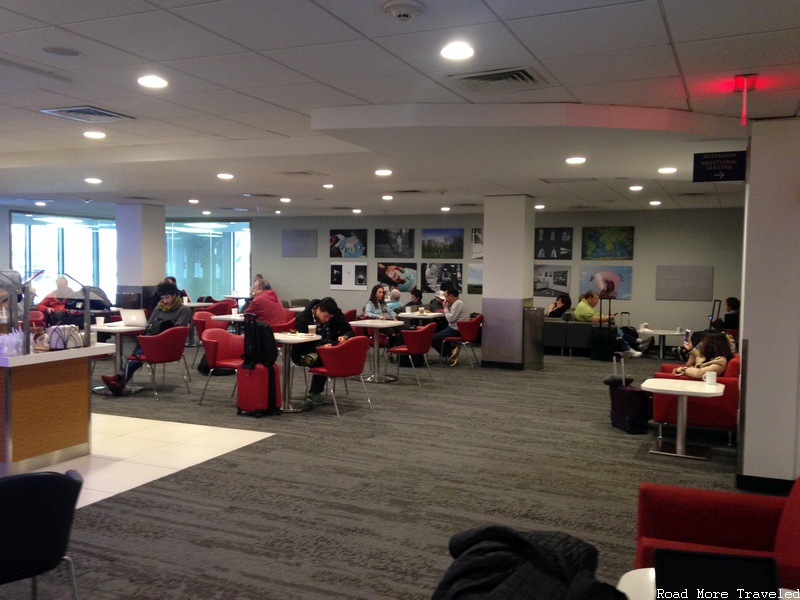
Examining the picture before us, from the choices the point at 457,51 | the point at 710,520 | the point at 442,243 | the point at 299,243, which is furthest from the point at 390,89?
→ the point at 299,243

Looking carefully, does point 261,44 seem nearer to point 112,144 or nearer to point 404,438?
point 404,438

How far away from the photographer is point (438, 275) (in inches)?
642

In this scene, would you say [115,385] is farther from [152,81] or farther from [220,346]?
[152,81]

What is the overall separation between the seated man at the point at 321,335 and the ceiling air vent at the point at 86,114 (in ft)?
9.56

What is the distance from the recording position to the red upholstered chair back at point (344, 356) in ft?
23.8

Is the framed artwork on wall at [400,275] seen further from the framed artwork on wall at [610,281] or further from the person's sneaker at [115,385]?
the person's sneaker at [115,385]

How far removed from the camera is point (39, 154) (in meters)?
9.02

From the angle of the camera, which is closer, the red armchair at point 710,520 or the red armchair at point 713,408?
the red armchair at point 710,520

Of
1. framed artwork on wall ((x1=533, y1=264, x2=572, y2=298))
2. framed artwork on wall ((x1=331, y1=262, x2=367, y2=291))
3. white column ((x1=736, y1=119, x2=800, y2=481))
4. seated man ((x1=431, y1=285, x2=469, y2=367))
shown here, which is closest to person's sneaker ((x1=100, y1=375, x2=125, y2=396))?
seated man ((x1=431, y1=285, x2=469, y2=367))

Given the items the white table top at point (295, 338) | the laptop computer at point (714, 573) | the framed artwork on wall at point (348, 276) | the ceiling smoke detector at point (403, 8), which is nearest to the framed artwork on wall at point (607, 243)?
the framed artwork on wall at point (348, 276)

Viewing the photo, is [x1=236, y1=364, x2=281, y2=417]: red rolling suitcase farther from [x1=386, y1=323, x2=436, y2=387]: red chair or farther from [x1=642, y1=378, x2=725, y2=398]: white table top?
[x1=642, y1=378, x2=725, y2=398]: white table top

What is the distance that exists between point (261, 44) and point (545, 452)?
4.10m

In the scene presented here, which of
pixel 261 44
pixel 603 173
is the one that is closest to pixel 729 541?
pixel 261 44

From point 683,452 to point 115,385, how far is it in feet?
20.8
